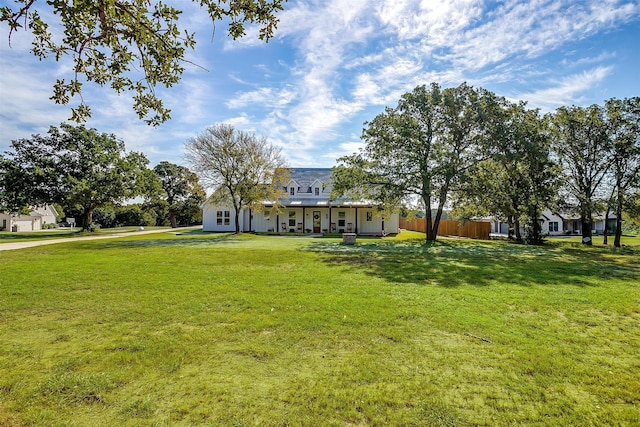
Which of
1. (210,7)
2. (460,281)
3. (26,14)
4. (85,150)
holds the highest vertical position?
(85,150)

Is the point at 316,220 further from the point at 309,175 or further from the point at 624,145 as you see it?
the point at 624,145

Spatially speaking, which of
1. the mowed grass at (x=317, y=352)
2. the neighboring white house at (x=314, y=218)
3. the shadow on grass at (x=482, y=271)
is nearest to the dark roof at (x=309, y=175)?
the neighboring white house at (x=314, y=218)

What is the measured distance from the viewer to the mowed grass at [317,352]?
2945 mm

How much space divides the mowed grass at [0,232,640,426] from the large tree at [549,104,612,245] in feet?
58.1

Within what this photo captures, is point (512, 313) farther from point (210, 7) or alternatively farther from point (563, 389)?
point (210, 7)

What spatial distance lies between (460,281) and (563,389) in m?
5.63

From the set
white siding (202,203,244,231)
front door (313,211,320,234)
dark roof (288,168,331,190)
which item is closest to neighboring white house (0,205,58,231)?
white siding (202,203,244,231)

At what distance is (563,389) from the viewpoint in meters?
3.27

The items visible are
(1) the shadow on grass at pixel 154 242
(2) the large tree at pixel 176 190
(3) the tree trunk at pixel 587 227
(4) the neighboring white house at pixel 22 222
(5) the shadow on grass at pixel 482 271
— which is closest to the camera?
(5) the shadow on grass at pixel 482 271

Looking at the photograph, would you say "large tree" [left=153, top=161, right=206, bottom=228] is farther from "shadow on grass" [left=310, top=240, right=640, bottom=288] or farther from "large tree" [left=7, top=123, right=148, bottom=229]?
"shadow on grass" [left=310, top=240, right=640, bottom=288]

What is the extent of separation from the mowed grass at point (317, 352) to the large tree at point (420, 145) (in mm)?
13577

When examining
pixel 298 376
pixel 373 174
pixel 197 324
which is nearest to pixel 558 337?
pixel 298 376

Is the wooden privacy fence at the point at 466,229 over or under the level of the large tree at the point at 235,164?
under

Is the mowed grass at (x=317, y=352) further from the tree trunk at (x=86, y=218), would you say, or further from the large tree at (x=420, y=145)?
the tree trunk at (x=86, y=218)
